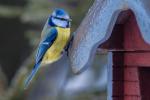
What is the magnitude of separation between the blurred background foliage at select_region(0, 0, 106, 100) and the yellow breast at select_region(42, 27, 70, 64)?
250 cm

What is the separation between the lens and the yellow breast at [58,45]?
2289 millimetres

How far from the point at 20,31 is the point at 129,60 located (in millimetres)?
7281

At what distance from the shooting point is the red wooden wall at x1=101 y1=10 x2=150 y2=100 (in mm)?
2035

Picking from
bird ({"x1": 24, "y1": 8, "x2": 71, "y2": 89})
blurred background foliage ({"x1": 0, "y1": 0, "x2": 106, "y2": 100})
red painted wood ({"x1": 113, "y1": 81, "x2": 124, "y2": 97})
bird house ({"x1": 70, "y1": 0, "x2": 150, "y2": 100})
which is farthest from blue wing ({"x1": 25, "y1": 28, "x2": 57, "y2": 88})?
blurred background foliage ({"x1": 0, "y1": 0, "x2": 106, "y2": 100})

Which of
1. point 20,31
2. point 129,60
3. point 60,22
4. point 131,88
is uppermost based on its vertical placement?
point 20,31

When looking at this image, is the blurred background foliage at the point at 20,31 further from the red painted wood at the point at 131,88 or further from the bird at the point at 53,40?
the red painted wood at the point at 131,88

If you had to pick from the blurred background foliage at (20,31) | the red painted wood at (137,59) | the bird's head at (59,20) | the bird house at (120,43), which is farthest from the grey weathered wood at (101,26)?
the blurred background foliage at (20,31)

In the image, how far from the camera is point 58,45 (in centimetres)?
230

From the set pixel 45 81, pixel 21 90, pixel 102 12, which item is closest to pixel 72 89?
pixel 45 81

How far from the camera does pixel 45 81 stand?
6.29m

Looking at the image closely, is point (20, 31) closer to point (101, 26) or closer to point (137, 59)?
point (137, 59)

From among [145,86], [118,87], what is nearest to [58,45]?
[118,87]

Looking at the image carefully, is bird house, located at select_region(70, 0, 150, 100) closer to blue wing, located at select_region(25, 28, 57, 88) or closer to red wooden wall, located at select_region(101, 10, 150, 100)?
red wooden wall, located at select_region(101, 10, 150, 100)

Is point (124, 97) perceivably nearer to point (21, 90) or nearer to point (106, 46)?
point (106, 46)
